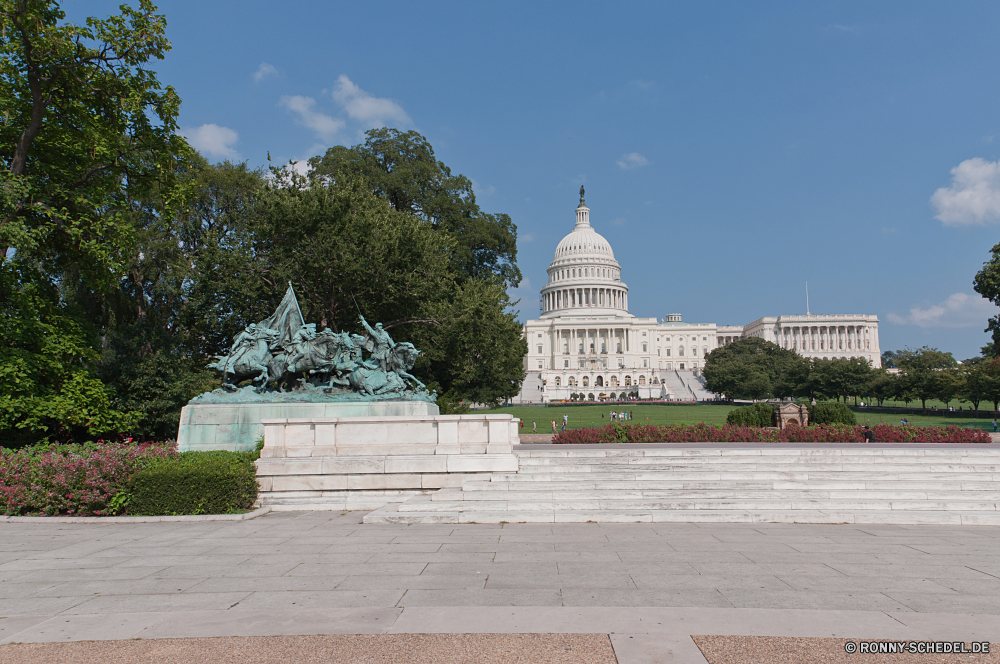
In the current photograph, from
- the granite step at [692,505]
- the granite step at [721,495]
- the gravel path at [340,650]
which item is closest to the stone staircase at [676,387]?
the granite step at [721,495]

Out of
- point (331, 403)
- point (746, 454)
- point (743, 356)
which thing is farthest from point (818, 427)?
point (743, 356)

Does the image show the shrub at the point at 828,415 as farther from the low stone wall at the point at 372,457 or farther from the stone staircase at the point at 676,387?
the stone staircase at the point at 676,387

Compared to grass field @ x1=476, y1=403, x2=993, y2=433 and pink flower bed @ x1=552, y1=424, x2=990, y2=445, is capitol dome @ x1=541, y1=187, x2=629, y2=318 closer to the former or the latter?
grass field @ x1=476, y1=403, x2=993, y2=433

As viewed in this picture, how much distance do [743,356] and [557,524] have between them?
95.5 metres

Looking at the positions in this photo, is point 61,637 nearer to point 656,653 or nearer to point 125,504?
point 656,653

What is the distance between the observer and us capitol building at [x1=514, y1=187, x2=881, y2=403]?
12106cm

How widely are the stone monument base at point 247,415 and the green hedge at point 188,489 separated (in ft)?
8.39

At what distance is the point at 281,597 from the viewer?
580 cm

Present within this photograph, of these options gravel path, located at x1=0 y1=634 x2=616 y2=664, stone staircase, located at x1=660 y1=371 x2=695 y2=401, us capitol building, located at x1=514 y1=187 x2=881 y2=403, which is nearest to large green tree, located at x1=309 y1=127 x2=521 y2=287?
gravel path, located at x1=0 y1=634 x2=616 y2=664

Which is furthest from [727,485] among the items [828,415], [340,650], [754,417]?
[828,415]

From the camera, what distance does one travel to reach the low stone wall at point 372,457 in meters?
11.9

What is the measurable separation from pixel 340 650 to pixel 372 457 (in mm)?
7813

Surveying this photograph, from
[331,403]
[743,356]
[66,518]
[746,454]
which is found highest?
[743,356]

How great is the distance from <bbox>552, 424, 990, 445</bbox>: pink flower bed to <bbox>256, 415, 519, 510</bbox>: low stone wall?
27.3ft
